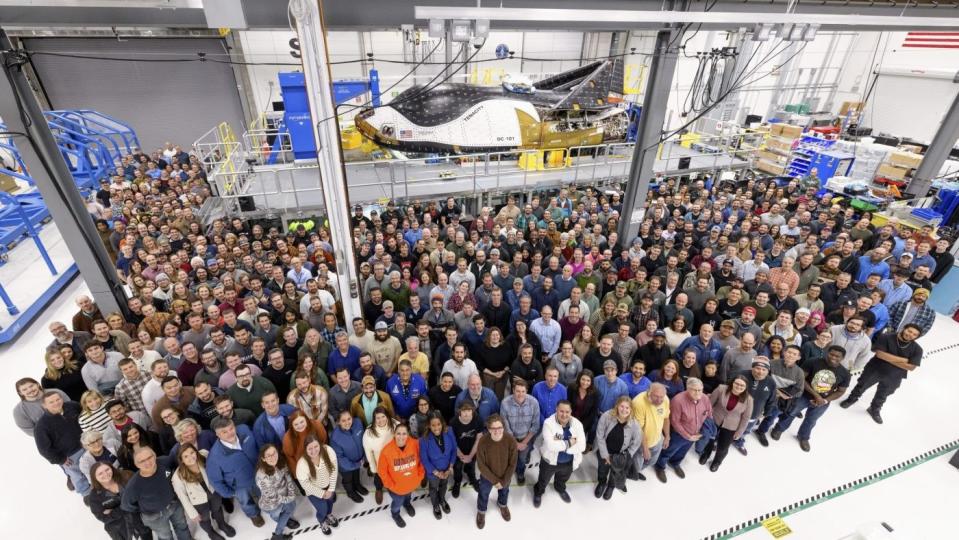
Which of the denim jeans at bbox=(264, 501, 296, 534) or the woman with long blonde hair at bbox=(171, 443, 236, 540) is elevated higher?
the woman with long blonde hair at bbox=(171, 443, 236, 540)

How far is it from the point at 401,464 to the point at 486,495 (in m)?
0.98

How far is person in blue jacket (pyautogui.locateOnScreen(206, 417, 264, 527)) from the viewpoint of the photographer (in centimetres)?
353

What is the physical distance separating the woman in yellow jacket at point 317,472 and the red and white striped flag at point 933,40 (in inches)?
917

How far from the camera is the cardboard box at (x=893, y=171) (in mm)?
12594

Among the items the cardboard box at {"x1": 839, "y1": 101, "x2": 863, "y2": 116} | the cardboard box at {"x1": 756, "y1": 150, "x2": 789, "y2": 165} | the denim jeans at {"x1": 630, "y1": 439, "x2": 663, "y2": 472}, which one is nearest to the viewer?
the denim jeans at {"x1": 630, "y1": 439, "x2": 663, "y2": 472}

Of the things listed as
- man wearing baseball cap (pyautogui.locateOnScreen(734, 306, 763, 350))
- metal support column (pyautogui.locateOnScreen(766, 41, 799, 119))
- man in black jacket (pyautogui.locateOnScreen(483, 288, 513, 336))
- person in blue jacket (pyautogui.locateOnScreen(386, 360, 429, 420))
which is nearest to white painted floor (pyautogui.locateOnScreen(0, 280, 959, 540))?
person in blue jacket (pyautogui.locateOnScreen(386, 360, 429, 420))

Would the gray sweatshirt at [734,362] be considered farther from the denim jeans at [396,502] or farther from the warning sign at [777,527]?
the denim jeans at [396,502]

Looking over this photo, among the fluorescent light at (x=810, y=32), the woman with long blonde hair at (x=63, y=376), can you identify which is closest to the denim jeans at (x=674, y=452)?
the fluorescent light at (x=810, y=32)

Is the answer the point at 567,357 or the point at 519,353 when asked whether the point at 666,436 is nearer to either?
the point at 567,357

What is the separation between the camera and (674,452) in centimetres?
466

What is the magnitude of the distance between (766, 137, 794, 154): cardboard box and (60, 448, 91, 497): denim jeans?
56.6 feet

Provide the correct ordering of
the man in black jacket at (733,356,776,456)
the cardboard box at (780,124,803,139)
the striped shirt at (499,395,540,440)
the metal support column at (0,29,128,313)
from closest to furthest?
the striped shirt at (499,395,540,440)
the man in black jacket at (733,356,776,456)
the metal support column at (0,29,128,313)
the cardboard box at (780,124,803,139)

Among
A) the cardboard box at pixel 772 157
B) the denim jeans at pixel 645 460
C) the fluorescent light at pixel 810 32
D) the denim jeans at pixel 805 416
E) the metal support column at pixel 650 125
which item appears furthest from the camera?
the cardboard box at pixel 772 157

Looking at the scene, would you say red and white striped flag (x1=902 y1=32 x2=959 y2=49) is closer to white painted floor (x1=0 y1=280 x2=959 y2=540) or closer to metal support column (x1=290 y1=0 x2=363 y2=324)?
white painted floor (x1=0 y1=280 x2=959 y2=540)
